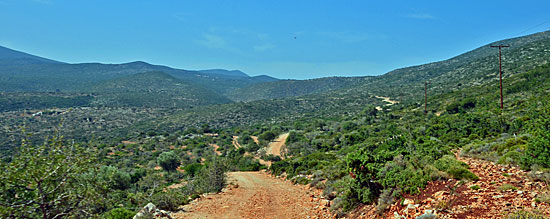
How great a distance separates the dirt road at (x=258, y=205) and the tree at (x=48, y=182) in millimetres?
4917

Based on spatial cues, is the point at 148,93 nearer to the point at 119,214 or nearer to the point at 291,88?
the point at 291,88

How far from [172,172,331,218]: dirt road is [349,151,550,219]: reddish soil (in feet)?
9.21

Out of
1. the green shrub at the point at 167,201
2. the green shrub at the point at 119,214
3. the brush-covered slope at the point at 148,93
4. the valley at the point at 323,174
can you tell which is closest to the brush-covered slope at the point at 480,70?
the valley at the point at 323,174

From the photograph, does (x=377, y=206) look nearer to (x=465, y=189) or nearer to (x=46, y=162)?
(x=465, y=189)

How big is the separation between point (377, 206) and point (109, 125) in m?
68.1

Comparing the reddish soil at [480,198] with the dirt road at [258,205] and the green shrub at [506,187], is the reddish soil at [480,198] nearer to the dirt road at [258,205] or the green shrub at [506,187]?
the green shrub at [506,187]

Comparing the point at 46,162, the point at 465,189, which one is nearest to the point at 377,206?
the point at 465,189

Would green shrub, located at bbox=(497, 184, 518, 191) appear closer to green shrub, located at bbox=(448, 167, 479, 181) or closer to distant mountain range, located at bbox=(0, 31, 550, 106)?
green shrub, located at bbox=(448, 167, 479, 181)

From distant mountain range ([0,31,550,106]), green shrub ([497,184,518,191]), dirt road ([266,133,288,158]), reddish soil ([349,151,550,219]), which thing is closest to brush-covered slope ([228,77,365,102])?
distant mountain range ([0,31,550,106])

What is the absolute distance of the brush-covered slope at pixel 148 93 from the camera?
9397cm

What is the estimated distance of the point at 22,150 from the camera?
17.6 feet

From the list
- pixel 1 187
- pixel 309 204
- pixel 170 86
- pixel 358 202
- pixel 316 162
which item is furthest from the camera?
pixel 170 86

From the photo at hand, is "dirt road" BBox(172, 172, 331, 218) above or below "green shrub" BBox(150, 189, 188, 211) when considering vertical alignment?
below

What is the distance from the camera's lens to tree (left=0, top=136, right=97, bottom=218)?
206 inches
